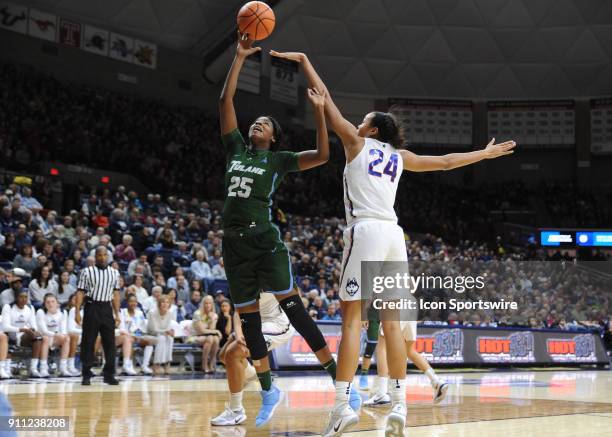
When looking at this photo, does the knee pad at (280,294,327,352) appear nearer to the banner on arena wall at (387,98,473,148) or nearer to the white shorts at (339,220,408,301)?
the white shorts at (339,220,408,301)

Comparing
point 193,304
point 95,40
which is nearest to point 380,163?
point 193,304

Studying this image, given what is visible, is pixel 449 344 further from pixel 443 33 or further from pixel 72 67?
pixel 443 33

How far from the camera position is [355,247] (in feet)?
15.4

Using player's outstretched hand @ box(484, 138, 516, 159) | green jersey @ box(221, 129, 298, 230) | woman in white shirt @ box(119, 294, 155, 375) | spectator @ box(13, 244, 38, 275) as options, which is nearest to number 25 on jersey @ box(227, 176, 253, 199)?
green jersey @ box(221, 129, 298, 230)

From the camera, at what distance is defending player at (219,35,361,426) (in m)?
5.33

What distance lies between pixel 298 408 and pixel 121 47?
74.9 feet

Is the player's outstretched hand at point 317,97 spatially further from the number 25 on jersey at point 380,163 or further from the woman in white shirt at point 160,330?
the woman in white shirt at point 160,330

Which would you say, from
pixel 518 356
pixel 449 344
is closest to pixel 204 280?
pixel 449 344

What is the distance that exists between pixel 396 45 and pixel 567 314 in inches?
691

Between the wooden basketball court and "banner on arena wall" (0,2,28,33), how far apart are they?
17.0 meters

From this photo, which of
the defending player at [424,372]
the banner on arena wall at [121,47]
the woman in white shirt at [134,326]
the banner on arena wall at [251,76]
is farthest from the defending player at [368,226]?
the banner on arena wall at [251,76]

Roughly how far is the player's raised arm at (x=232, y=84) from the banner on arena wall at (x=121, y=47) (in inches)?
888

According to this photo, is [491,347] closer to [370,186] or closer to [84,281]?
[84,281]

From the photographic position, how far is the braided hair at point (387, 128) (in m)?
4.98
